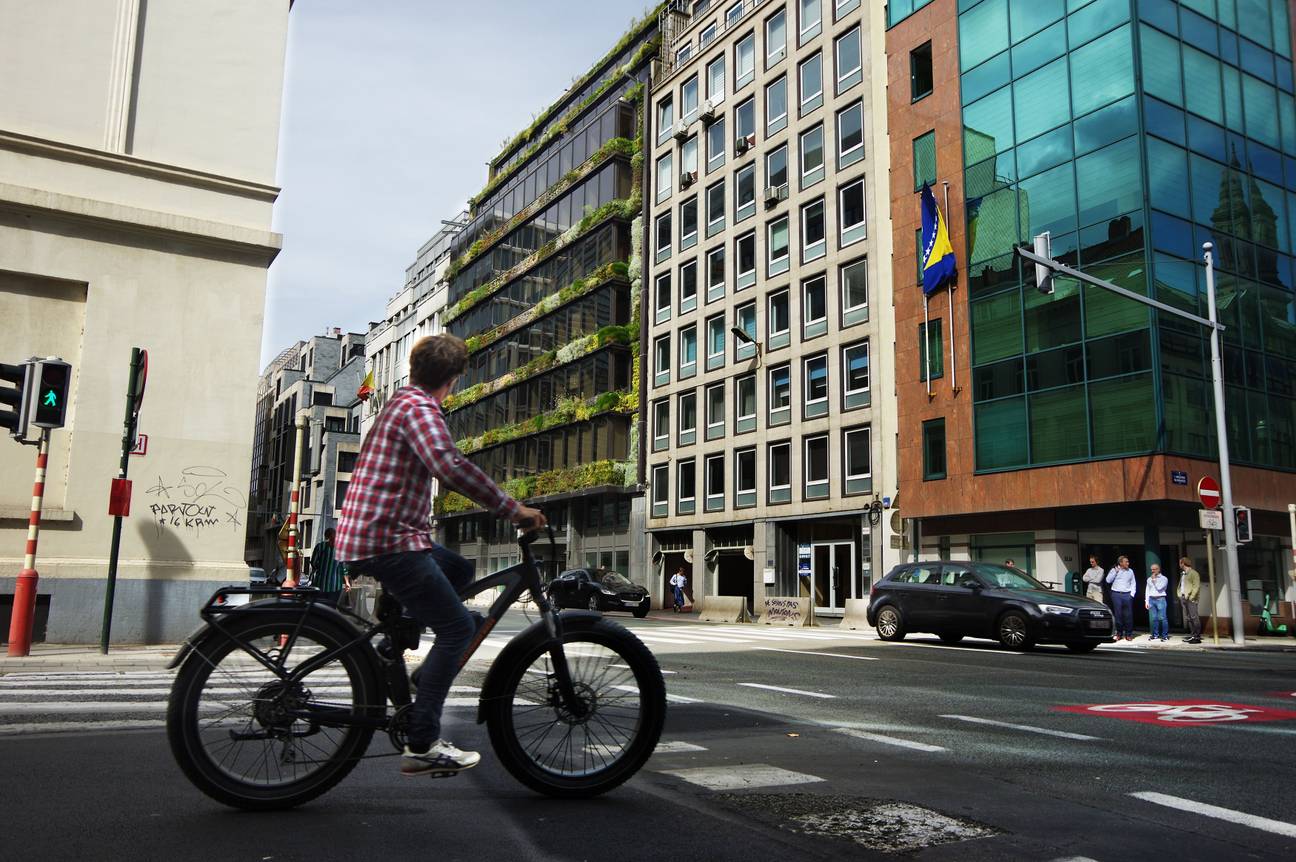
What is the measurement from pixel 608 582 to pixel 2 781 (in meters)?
30.5

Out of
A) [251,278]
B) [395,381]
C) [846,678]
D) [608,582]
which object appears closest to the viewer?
[846,678]

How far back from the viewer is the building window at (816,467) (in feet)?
119

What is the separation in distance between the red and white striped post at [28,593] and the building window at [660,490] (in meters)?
32.6

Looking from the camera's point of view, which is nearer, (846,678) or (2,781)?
(2,781)

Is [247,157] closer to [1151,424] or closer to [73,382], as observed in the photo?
[73,382]

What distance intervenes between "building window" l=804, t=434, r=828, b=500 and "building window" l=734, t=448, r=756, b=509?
A: 3059mm

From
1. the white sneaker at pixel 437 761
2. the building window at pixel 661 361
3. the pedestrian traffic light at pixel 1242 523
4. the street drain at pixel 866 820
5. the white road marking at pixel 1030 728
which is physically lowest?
the white road marking at pixel 1030 728

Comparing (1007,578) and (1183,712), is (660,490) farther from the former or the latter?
(1183,712)

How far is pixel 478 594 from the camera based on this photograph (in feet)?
14.8

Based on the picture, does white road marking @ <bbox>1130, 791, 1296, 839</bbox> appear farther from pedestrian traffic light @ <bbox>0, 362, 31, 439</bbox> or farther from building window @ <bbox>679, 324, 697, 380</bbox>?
building window @ <bbox>679, 324, 697, 380</bbox>

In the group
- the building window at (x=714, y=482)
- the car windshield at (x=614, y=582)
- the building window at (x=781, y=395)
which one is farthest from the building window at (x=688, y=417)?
the car windshield at (x=614, y=582)

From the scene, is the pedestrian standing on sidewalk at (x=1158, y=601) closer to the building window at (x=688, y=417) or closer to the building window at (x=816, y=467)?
the building window at (x=816, y=467)

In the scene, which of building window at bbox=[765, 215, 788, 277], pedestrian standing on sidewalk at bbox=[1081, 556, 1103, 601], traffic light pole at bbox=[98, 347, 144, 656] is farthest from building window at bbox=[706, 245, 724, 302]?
traffic light pole at bbox=[98, 347, 144, 656]

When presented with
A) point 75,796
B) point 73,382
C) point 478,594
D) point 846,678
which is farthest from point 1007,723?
point 73,382
